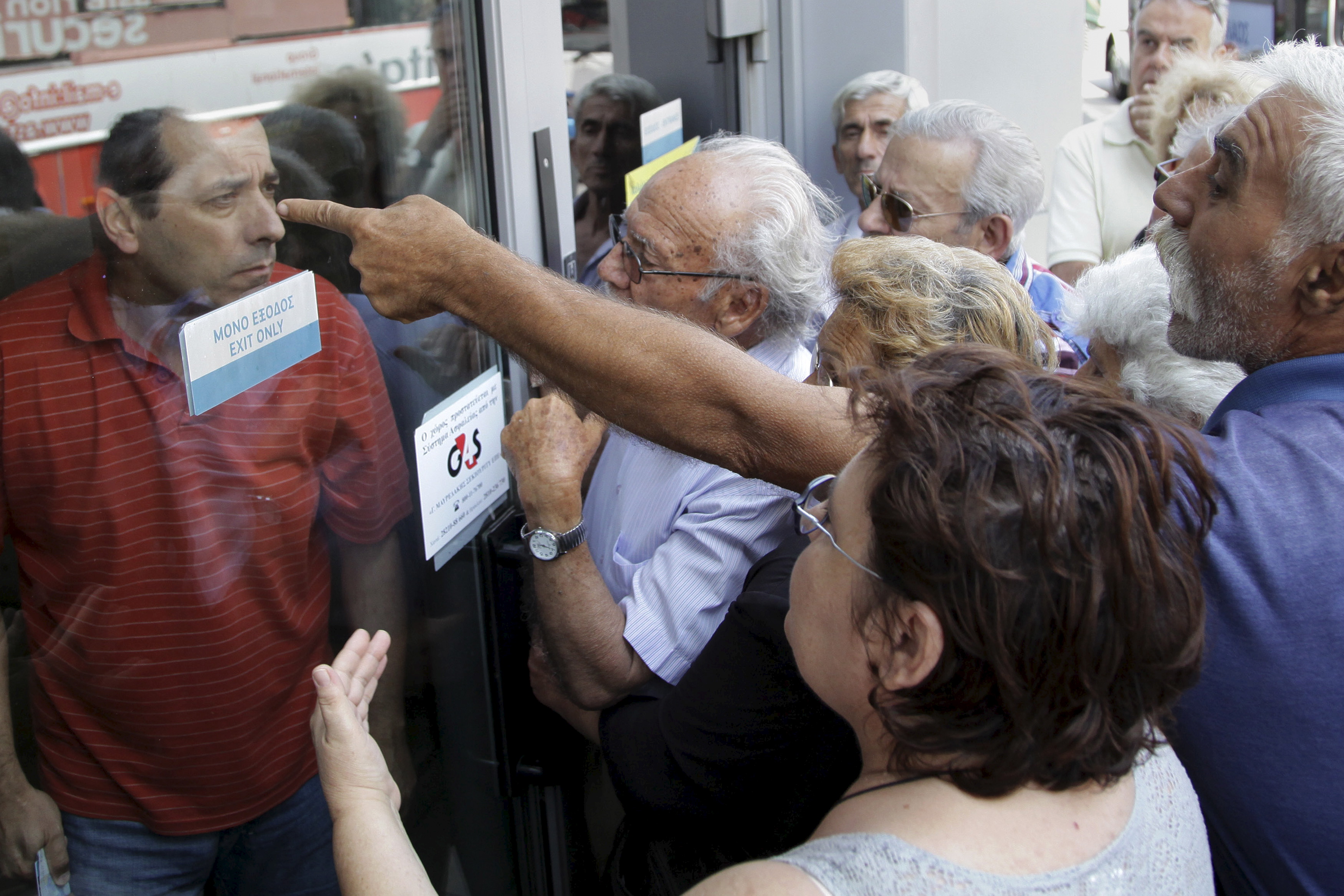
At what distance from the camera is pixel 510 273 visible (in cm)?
132

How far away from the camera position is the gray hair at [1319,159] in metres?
1.15

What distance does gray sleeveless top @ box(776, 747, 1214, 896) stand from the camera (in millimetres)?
817

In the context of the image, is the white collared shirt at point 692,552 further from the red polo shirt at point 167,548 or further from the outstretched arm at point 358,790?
the outstretched arm at point 358,790

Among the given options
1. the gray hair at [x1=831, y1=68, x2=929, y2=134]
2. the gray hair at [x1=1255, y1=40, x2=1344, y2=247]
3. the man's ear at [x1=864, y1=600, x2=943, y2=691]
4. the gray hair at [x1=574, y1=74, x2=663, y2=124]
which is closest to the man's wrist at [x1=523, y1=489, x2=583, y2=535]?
the man's ear at [x1=864, y1=600, x2=943, y2=691]

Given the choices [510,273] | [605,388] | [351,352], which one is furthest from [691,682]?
[351,352]

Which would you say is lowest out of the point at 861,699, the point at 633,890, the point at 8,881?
the point at 633,890

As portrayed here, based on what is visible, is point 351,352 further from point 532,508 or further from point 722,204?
point 722,204

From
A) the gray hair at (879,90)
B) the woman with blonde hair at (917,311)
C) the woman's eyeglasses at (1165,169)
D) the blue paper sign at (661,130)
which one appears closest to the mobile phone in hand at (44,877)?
the woman with blonde hair at (917,311)

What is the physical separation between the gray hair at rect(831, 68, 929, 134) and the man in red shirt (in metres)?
2.26

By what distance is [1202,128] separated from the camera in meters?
1.74

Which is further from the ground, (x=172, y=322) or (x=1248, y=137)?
(x=1248, y=137)

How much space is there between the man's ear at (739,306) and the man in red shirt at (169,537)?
26.1 inches

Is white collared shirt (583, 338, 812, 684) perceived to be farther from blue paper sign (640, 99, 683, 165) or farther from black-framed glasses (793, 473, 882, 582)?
blue paper sign (640, 99, 683, 165)

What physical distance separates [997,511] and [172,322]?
0.94 metres
